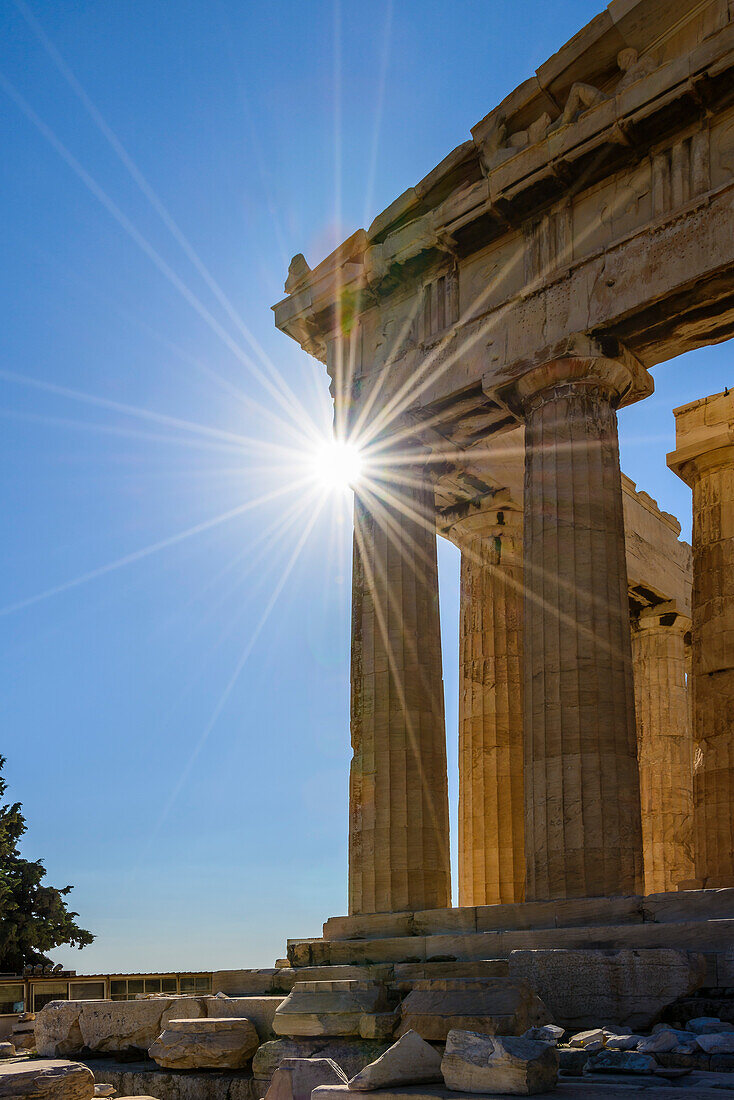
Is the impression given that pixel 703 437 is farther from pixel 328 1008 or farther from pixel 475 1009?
pixel 475 1009

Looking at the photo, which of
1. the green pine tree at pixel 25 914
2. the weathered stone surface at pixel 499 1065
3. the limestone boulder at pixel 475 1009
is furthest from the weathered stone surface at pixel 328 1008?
the green pine tree at pixel 25 914

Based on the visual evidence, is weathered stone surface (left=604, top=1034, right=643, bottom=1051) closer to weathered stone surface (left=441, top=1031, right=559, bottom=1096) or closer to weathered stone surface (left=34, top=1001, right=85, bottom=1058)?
weathered stone surface (left=441, top=1031, right=559, bottom=1096)

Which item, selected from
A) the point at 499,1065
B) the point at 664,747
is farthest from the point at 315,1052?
the point at 664,747

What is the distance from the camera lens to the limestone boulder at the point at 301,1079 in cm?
847

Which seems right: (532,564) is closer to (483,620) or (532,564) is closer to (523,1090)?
(483,620)

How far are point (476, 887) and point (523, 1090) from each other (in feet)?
43.5

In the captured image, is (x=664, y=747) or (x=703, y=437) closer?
(x=703, y=437)

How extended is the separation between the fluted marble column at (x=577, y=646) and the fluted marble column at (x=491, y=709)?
4620mm

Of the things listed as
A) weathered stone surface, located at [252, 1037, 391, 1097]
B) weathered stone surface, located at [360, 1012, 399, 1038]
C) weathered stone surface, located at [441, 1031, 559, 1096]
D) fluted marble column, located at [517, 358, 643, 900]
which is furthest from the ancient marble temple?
weathered stone surface, located at [441, 1031, 559, 1096]

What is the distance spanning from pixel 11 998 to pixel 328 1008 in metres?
17.2

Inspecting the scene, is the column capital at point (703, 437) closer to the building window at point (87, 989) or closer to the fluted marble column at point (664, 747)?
the fluted marble column at point (664, 747)

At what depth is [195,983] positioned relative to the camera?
88.5 ft

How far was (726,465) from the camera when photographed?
65.5 ft

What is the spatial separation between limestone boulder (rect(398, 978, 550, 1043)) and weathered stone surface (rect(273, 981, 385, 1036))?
0.89 meters
